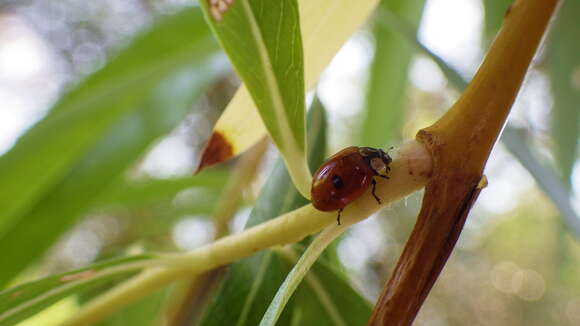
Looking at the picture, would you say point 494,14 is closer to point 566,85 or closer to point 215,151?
point 566,85

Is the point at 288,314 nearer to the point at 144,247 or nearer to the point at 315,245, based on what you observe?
the point at 315,245

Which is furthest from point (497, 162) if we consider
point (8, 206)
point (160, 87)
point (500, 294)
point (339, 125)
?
point (8, 206)

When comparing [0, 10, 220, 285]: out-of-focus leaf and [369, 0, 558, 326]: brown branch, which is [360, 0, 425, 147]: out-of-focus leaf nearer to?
[0, 10, 220, 285]: out-of-focus leaf

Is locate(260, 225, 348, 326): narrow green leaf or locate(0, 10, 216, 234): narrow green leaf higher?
locate(260, 225, 348, 326): narrow green leaf

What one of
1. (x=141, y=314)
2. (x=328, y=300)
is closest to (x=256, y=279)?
(x=328, y=300)

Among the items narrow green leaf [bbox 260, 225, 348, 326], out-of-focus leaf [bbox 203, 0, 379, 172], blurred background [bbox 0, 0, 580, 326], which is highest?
out-of-focus leaf [bbox 203, 0, 379, 172]

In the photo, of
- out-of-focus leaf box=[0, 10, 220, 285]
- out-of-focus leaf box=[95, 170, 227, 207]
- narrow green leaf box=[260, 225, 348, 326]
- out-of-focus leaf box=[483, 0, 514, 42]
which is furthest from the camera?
out-of-focus leaf box=[95, 170, 227, 207]

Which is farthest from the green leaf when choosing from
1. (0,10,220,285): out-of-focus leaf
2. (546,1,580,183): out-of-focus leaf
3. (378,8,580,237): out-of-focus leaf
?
(546,1,580,183): out-of-focus leaf
